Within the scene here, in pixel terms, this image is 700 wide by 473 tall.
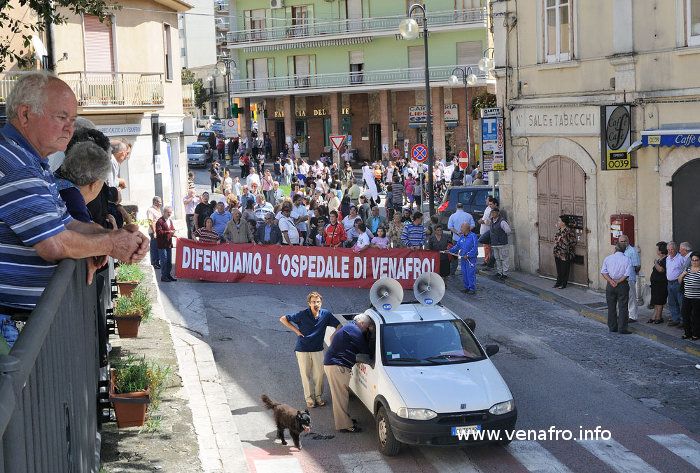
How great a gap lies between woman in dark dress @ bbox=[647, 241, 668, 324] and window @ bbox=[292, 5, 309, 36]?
49.0 m

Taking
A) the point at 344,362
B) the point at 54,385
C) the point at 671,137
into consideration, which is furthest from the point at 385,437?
the point at 671,137

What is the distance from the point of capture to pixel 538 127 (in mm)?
23188

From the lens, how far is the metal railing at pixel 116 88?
3022cm

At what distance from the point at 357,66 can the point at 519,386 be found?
51.3m

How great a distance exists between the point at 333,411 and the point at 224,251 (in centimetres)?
1086

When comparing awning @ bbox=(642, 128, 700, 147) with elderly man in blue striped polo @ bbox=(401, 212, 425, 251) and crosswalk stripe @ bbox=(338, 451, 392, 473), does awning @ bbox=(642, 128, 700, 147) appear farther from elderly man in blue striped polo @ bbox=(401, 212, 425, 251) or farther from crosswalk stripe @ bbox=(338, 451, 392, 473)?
crosswalk stripe @ bbox=(338, 451, 392, 473)

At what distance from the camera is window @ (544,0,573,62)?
22.2m

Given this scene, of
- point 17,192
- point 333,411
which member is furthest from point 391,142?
point 17,192

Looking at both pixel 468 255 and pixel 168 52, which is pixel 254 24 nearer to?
pixel 168 52

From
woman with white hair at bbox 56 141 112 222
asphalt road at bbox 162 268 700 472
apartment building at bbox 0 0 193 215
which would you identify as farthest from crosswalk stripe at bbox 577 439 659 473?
apartment building at bbox 0 0 193 215

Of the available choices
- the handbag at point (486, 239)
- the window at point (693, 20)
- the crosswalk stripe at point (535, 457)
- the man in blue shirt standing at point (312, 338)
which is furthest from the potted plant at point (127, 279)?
the handbag at point (486, 239)

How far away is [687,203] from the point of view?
1823 centimetres

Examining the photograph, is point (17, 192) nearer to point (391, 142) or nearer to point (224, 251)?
point (224, 251)

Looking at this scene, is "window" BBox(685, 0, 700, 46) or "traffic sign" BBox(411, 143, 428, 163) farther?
"traffic sign" BBox(411, 143, 428, 163)
